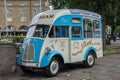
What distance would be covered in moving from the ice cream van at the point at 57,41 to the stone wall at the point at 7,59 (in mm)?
434

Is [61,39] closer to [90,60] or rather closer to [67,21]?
[67,21]

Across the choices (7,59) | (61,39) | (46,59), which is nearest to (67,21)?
(61,39)

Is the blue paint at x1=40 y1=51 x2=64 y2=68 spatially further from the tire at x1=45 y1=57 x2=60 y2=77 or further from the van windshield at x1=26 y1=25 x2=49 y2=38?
the van windshield at x1=26 y1=25 x2=49 y2=38

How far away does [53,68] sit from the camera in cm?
1225

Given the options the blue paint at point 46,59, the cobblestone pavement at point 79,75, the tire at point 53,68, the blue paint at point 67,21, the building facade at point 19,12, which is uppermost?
the building facade at point 19,12

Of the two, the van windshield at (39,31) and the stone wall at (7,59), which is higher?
the van windshield at (39,31)

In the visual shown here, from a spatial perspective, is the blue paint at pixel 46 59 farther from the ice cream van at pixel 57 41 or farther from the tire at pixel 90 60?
the tire at pixel 90 60

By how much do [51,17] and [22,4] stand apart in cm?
9572

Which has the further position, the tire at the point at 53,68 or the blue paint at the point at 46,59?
the tire at the point at 53,68

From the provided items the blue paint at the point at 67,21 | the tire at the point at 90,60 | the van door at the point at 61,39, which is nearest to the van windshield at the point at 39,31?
the van door at the point at 61,39

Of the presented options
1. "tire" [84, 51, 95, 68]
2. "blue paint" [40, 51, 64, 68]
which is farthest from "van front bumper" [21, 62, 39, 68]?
"tire" [84, 51, 95, 68]

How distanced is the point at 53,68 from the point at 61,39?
4.49ft

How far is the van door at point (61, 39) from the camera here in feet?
40.9

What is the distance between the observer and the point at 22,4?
107m
